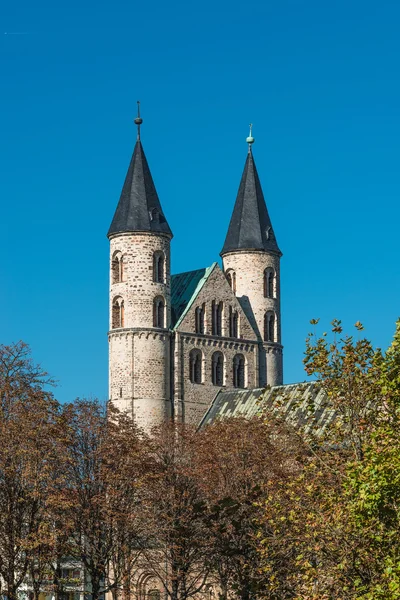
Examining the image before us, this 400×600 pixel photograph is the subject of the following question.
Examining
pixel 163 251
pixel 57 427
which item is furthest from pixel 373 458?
pixel 163 251

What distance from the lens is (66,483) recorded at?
2347 inches

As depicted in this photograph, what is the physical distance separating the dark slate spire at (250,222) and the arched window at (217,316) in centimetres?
497

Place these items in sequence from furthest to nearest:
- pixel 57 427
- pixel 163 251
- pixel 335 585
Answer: pixel 163 251, pixel 57 427, pixel 335 585

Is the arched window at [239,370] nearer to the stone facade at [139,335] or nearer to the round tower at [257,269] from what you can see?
the round tower at [257,269]

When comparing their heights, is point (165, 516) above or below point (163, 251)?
below

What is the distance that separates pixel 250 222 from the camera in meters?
95.1

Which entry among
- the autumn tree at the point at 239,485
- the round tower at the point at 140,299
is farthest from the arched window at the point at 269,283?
the autumn tree at the point at 239,485

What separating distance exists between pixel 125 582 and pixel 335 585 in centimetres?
2642

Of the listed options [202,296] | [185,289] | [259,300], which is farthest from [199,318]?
[259,300]

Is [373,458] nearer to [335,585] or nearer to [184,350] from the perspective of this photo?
[335,585]

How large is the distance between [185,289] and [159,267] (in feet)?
17.5

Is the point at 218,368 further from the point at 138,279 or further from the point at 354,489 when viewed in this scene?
the point at 354,489

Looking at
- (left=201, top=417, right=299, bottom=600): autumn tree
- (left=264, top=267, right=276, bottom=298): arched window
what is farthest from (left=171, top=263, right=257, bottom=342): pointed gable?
(left=201, top=417, right=299, bottom=600): autumn tree

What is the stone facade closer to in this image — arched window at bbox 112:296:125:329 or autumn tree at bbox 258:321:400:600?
arched window at bbox 112:296:125:329
